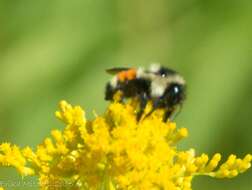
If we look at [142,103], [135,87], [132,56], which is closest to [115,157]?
[142,103]

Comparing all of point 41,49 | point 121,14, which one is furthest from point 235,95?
point 41,49

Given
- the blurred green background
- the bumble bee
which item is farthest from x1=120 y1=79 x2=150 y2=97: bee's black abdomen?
the blurred green background

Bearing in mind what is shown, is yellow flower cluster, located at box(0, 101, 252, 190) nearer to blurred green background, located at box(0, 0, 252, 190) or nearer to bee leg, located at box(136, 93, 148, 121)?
bee leg, located at box(136, 93, 148, 121)

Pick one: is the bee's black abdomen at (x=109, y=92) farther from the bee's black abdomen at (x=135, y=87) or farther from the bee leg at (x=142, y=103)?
the bee leg at (x=142, y=103)

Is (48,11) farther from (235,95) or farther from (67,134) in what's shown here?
(67,134)

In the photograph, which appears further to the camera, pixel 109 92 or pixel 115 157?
pixel 109 92

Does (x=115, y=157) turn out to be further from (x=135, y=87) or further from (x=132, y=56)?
(x=132, y=56)
